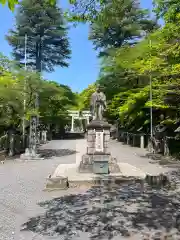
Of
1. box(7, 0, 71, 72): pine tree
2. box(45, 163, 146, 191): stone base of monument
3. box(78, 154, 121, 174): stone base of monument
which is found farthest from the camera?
box(7, 0, 71, 72): pine tree

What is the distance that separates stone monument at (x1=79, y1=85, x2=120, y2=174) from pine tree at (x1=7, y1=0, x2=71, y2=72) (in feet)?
74.1

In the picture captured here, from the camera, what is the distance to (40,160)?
1620cm

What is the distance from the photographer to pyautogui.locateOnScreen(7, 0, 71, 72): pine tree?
33.7 metres

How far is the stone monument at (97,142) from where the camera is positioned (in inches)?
448

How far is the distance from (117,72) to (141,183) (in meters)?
18.2

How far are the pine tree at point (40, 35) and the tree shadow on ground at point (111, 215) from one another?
2756 cm

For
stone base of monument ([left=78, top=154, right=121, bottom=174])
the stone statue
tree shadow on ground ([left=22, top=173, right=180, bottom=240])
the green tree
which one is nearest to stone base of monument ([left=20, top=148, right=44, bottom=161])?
stone base of monument ([left=78, top=154, right=121, bottom=174])

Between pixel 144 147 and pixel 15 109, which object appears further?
pixel 144 147

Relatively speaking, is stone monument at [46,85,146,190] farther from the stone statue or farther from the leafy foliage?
the leafy foliage

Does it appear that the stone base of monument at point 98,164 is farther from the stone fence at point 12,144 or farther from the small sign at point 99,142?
the stone fence at point 12,144

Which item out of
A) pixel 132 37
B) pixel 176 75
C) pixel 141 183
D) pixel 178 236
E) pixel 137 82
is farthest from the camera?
pixel 132 37

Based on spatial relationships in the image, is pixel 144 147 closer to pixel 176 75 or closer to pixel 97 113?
pixel 176 75

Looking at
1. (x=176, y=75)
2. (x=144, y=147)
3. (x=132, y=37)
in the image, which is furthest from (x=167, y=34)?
(x=132, y=37)

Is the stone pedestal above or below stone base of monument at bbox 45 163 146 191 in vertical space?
above
